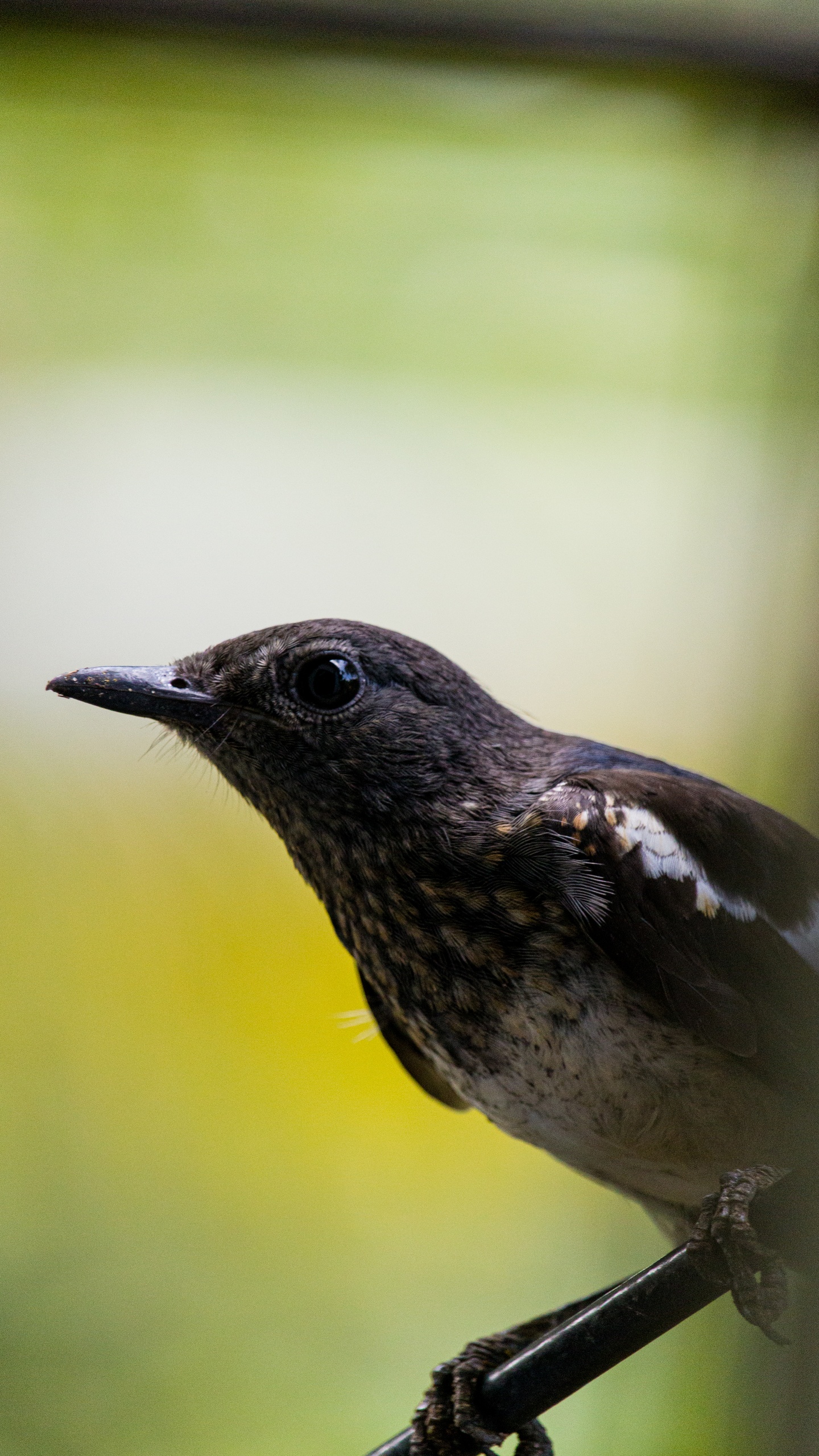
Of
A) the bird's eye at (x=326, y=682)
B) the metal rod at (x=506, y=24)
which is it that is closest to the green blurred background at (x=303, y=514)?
the metal rod at (x=506, y=24)

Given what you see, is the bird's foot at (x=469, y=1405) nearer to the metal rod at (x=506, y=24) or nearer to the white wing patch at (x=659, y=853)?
the white wing patch at (x=659, y=853)

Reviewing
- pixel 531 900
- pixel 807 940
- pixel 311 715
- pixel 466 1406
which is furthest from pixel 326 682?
pixel 466 1406

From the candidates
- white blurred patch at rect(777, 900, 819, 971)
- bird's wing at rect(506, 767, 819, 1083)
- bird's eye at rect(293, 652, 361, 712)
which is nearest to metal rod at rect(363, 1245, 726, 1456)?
bird's wing at rect(506, 767, 819, 1083)

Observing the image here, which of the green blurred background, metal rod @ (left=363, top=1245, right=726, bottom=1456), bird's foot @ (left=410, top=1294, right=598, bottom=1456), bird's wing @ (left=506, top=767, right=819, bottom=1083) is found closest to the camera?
metal rod @ (left=363, top=1245, right=726, bottom=1456)

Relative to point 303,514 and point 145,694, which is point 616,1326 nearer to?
point 145,694

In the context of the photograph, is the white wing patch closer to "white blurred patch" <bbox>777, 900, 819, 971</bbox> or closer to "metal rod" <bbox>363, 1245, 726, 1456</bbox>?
"white blurred patch" <bbox>777, 900, 819, 971</bbox>
